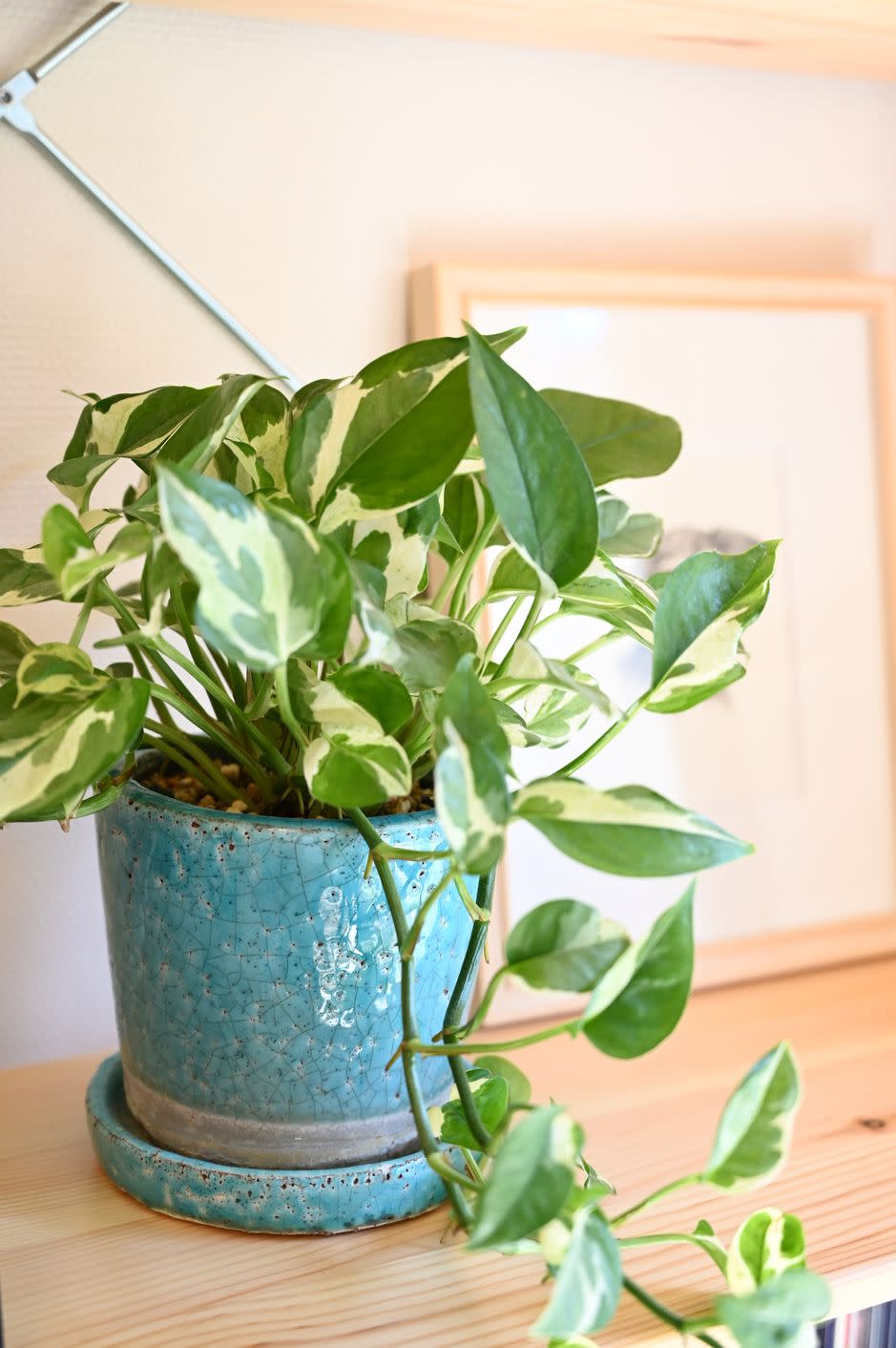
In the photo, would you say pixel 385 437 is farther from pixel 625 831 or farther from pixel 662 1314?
pixel 662 1314

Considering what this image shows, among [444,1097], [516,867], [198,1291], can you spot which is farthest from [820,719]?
[198,1291]

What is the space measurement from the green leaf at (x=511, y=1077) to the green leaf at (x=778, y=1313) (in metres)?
0.13

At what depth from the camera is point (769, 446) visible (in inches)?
33.7

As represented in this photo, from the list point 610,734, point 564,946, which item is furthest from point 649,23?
point 564,946

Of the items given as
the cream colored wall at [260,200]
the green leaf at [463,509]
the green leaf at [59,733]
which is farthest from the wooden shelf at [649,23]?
the green leaf at [59,733]

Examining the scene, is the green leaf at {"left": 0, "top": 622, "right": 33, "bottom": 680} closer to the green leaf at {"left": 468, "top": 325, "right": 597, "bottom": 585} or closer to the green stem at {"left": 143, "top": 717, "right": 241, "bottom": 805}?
the green stem at {"left": 143, "top": 717, "right": 241, "bottom": 805}

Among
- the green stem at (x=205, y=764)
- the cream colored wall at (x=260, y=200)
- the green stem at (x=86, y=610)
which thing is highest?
the cream colored wall at (x=260, y=200)

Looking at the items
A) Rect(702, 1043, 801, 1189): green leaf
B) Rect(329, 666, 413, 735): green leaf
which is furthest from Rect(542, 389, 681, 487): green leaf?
Rect(702, 1043, 801, 1189): green leaf

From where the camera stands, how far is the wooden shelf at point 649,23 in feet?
2.27

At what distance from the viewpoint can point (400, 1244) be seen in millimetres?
537

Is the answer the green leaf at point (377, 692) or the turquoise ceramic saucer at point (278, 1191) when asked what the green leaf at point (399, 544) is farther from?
the turquoise ceramic saucer at point (278, 1191)

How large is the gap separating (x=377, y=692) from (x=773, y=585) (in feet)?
1.57

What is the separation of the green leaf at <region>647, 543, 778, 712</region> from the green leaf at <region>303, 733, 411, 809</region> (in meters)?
0.11

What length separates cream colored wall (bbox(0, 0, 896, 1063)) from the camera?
2.28ft
